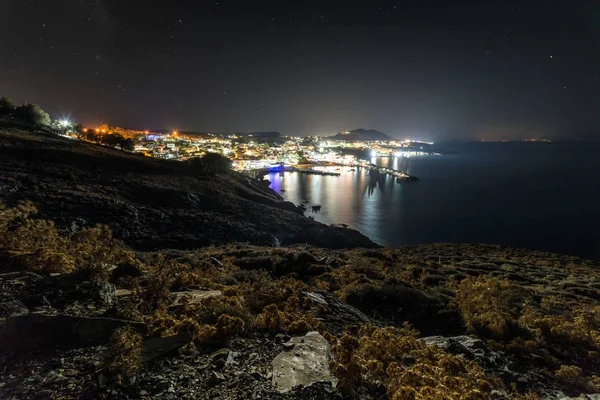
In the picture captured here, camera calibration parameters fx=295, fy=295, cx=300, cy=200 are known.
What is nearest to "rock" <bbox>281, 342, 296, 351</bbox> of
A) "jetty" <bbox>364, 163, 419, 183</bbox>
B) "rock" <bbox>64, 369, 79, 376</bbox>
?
"rock" <bbox>64, 369, 79, 376</bbox>

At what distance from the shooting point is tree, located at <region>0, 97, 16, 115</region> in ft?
171

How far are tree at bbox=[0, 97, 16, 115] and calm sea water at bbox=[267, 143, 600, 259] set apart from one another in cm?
5497

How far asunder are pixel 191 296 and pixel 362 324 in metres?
4.57

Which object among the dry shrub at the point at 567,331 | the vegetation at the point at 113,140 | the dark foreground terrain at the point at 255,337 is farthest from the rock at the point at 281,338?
the vegetation at the point at 113,140

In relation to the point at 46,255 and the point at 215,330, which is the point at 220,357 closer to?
the point at 215,330

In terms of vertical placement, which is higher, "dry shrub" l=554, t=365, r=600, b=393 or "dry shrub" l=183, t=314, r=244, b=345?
"dry shrub" l=183, t=314, r=244, b=345

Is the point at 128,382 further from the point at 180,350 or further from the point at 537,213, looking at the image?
the point at 537,213

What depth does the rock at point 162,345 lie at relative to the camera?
183 inches

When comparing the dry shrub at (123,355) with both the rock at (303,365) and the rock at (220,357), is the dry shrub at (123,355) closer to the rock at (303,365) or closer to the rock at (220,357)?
the rock at (220,357)

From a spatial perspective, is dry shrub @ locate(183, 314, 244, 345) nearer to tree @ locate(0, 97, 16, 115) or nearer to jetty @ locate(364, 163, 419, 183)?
tree @ locate(0, 97, 16, 115)

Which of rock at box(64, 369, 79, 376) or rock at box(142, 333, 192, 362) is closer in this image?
rock at box(64, 369, 79, 376)

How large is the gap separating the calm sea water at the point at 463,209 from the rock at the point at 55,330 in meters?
42.7

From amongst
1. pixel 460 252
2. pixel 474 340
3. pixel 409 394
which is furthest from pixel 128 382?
pixel 460 252

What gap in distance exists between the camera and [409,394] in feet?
13.3
